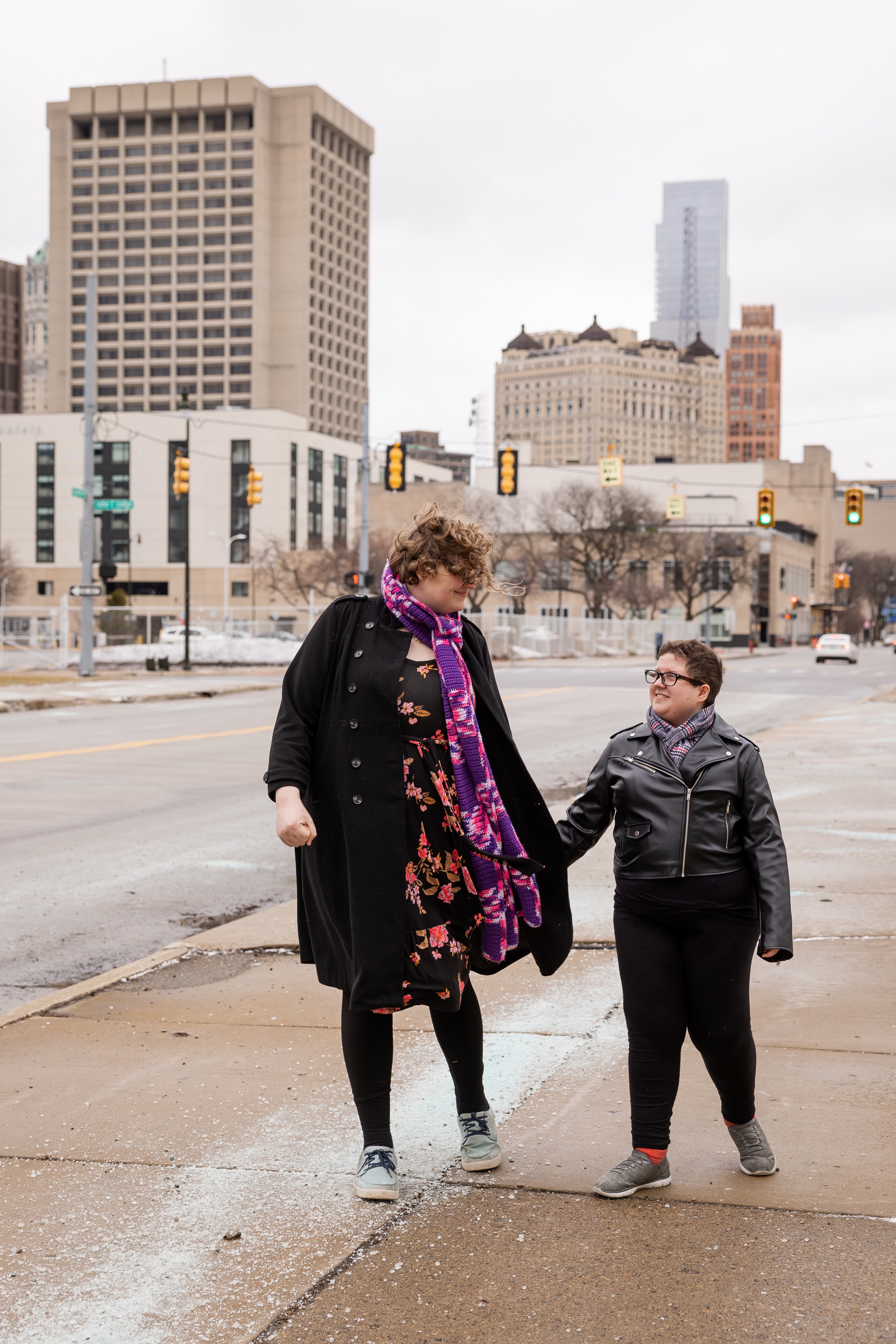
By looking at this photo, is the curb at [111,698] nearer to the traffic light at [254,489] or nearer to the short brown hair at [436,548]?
the traffic light at [254,489]

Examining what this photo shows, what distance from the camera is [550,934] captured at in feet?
12.4

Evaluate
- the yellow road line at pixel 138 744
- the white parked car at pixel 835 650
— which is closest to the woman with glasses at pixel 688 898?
the yellow road line at pixel 138 744

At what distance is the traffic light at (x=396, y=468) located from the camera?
33281 millimetres

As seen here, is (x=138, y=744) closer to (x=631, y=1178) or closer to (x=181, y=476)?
(x=631, y=1178)

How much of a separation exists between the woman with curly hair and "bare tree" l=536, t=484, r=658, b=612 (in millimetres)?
80073

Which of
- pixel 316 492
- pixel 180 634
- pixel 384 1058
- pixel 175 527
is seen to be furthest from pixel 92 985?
pixel 316 492

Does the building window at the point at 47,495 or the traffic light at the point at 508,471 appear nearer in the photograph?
the traffic light at the point at 508,471

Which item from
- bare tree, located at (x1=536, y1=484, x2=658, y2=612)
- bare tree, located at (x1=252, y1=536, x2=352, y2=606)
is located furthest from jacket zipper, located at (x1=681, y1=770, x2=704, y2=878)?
bare tree, located at (x1=536, y1=484, x2=658, y2=612)

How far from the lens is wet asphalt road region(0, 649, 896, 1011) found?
7.34 metres

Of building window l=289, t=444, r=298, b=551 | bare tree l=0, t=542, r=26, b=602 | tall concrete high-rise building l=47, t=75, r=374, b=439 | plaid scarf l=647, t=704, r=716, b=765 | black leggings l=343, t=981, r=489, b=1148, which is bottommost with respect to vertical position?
black leggings l=343, t=981, r=489, b=1148

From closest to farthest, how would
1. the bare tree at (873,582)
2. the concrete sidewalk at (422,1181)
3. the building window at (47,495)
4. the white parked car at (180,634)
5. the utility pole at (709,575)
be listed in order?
the concrete sidewalk at (422,1181) < the white parked car at (180,634) < the utility pole at (709,575) < the building window at (47,495) < the bare tree at (873,582)

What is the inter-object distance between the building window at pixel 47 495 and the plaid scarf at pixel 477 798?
137m

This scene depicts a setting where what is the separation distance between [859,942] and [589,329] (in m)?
168

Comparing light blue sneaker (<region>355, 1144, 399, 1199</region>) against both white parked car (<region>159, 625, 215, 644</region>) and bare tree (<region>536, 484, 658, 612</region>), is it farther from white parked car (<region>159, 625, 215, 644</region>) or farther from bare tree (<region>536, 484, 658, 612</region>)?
bare tree (<region>536, 484, 658, 612</region>)
